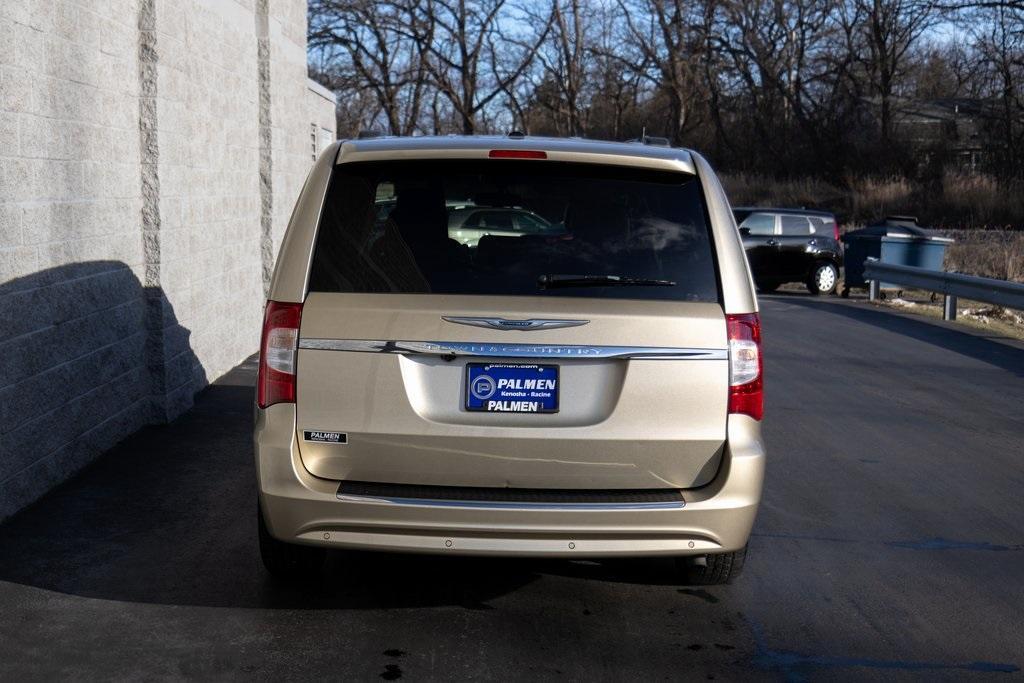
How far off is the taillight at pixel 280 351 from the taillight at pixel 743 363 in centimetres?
161

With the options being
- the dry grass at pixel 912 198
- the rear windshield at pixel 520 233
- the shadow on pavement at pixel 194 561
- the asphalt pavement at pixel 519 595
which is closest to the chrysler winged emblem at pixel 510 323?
the rear windshield at pixel 520 233

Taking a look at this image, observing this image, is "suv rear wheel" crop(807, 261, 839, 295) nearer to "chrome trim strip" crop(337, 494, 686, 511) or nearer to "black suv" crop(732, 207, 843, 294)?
"black suv" crop(732, 207, 843, 294)

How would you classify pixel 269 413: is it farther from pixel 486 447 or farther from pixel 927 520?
pixel 927 520

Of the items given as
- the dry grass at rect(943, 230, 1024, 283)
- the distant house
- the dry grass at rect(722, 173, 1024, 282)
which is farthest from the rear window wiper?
the distant house

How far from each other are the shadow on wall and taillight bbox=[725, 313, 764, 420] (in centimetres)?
371

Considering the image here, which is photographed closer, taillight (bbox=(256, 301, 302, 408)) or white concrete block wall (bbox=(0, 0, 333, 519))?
taillight (bbox=(256, 301, 302, 408))

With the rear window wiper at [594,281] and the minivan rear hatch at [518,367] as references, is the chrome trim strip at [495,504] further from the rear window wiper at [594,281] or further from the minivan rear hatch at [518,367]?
the rear window wiper at [594,281]

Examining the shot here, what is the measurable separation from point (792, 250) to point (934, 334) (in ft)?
28.5

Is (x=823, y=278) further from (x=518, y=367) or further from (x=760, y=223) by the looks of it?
(x=518, y=367)

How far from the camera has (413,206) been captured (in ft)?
16.0

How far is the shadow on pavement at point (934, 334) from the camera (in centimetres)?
1352

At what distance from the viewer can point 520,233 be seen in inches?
190

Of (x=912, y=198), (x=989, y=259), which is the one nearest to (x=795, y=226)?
(x=989, y=259)

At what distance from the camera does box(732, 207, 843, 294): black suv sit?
24.4 metres
